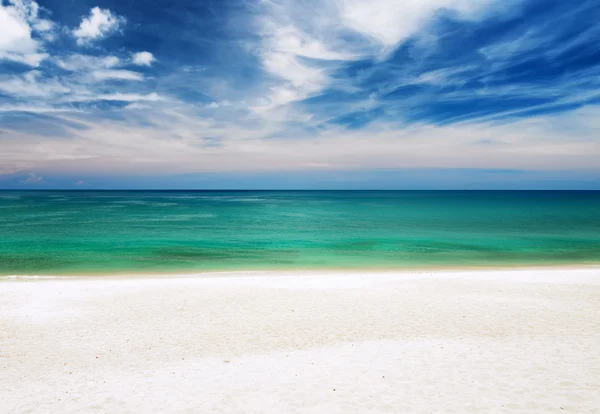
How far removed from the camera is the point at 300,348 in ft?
35.5

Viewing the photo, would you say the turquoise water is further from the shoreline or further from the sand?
the sand

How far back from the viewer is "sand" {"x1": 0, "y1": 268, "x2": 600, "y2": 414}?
7957 mm

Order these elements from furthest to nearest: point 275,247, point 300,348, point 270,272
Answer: point 275,247 < point 270,272 < point 300,348

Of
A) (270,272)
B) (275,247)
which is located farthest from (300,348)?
(275,247)

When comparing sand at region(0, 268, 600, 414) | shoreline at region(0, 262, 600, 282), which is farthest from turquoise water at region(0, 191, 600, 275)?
sand at region(0, 268, 600, 414)

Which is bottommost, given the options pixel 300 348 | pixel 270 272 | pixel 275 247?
pixel 275 247

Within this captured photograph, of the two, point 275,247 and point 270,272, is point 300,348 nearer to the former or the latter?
point 270,272

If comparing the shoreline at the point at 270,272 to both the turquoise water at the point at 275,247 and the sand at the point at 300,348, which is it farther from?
the sand at the point at 300,348

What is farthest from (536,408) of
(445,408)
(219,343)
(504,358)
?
(219,343)

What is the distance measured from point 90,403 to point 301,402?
14.6 feet

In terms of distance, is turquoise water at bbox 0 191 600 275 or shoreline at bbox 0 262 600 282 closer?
shoreline at bbox 0 262 600 282

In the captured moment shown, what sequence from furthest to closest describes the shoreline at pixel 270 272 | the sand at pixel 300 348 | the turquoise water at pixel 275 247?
the turquoise water at pixel 275 247, the shoreline at pixel 270 272, the sand at pixel 300 348

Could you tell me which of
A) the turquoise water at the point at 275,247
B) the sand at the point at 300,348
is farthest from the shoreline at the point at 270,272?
the sand at the point at 300,348

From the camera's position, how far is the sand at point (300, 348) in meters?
7.96
